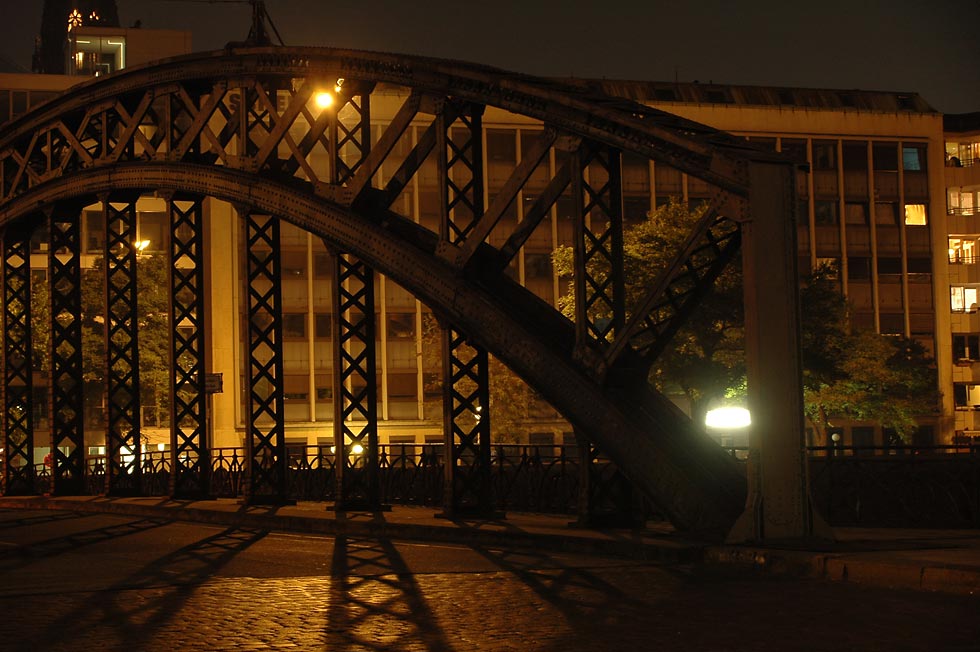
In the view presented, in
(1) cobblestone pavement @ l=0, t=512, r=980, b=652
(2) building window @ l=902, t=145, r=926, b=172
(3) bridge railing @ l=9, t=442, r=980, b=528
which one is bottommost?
(1) cobblestone pavement @ l=0, t=512, r=980, b=652

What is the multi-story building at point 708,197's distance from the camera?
68.1 metres

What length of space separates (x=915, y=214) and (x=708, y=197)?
1437cm

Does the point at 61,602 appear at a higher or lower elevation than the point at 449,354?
lower

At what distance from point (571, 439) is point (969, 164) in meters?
29.5

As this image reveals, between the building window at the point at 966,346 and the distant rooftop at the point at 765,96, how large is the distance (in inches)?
525

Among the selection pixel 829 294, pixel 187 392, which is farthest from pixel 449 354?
pixel 187 392

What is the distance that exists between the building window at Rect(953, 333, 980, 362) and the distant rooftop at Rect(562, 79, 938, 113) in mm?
13344

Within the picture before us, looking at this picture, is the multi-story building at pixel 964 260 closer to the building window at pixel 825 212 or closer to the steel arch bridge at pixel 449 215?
the building window at pixel 825 212

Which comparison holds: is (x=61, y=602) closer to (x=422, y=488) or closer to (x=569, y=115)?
(x=569, y=115)

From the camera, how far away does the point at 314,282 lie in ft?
223

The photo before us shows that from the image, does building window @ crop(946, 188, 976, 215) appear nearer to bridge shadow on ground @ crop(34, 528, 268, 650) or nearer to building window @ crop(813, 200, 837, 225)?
building window @ crop(813, 200, 837, 225)

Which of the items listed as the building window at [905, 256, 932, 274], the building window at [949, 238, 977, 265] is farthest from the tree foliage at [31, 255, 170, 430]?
the building window at [949, 238, 977, 265]

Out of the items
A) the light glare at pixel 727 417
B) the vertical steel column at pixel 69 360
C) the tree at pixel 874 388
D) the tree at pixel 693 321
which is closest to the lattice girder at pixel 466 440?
the vertical steel column at pixel 69 360

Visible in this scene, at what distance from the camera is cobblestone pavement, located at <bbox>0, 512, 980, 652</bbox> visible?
9438 mm
